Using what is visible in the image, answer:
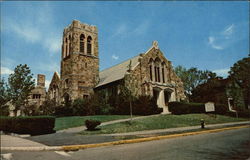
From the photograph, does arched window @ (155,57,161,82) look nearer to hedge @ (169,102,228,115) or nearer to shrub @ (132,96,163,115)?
hedge @ (169,102,228,115)

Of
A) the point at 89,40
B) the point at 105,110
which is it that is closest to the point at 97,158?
the point at 105,110

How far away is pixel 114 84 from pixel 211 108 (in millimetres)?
15105

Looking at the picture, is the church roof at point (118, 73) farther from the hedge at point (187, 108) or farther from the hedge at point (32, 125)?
the hedge at point (32, 125)

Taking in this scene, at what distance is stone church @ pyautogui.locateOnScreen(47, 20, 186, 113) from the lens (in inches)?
1116

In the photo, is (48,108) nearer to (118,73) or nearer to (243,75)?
(118,73)

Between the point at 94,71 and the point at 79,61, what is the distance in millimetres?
3314

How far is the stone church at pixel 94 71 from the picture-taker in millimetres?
28341

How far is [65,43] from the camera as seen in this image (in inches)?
1379

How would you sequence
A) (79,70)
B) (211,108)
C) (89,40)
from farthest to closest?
(89,40) → (79,70) → (211,108)

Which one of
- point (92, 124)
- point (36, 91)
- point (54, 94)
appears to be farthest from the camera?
point (36, 91)

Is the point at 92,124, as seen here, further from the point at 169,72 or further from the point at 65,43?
the point at 65,43

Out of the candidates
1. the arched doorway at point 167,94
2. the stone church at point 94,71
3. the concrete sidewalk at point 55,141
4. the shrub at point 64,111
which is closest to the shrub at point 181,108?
the stone church at point 94,71

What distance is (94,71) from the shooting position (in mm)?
33062

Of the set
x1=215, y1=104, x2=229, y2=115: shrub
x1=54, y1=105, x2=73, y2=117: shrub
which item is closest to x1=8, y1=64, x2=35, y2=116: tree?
x1=54, y1=105, x2=73, y2=117: shrub
